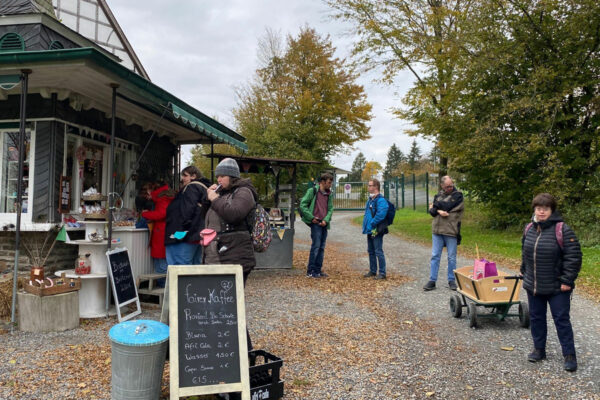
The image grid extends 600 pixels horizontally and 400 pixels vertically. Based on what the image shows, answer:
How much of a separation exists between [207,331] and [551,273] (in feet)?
10.5

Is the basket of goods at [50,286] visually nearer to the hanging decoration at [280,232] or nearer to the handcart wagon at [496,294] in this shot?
the hanging decoration at [280,232]

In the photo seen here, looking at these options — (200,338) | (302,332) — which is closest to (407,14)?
(302,332)

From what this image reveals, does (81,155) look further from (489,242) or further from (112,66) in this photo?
(489,242)

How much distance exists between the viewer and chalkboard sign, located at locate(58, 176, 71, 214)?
22.3ft

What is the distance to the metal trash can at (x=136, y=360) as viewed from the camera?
3.27m

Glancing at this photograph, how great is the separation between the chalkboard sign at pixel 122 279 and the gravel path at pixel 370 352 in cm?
25

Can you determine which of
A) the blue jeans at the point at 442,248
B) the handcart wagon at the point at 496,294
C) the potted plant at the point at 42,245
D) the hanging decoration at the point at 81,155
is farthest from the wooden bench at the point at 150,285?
the blue jeans at the point at 442,248

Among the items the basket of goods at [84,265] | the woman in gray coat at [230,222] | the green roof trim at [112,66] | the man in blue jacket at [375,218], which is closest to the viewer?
the woman in gray coat at [230,222]

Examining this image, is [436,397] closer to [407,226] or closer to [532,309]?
[532,309]

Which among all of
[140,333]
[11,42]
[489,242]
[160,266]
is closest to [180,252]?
[160,266]

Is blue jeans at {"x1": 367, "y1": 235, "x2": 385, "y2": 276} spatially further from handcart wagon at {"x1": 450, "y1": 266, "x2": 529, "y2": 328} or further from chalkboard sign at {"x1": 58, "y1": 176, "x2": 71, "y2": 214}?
chalkboard sign at {"x1": 58, "y1": 176, "x2": 71, "y2": 214}

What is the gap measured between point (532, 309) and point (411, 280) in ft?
13.8

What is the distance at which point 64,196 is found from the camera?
688 cm

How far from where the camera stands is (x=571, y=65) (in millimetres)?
13383
